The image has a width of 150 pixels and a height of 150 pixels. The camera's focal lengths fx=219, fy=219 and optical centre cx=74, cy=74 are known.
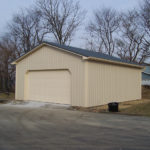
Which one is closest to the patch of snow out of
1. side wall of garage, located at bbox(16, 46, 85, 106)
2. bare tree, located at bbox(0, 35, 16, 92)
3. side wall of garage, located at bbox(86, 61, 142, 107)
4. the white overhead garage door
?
the white overhead garage door

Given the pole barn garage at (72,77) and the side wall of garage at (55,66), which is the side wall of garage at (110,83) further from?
the side wall of garage at (55,66)

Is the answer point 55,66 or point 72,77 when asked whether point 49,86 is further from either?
point 72,77

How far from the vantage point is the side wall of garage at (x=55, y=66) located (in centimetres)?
1339

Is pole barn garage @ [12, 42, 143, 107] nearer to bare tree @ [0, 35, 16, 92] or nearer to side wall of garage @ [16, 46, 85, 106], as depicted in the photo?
side wall of garage @ [16, 46, 85, 106]

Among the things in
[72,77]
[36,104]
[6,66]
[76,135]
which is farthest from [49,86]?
[6,66]

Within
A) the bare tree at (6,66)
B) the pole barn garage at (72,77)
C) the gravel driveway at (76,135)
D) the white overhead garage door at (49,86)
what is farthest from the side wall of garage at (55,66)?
the bare tree at (6,66)

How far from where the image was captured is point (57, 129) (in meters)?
7.80

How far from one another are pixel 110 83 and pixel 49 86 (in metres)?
4.27

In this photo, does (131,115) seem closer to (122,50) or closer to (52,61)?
(52,61)

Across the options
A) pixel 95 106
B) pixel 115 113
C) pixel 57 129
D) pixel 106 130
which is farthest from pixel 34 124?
pixel 95 106

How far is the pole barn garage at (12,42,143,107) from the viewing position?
13398 mm

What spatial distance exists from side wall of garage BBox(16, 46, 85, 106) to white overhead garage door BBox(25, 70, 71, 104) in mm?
377

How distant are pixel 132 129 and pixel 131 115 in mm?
3256

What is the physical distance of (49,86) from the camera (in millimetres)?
15367
